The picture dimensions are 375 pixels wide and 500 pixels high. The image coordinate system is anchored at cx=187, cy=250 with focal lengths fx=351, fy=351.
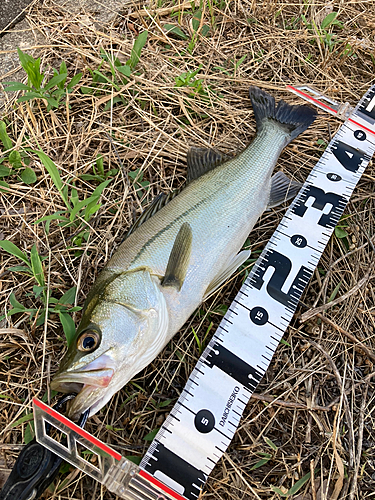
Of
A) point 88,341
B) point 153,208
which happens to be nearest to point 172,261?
point 153,208

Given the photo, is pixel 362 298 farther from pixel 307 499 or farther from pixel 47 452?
pixel 47 452

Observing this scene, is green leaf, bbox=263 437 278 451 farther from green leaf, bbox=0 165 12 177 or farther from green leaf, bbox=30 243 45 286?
green leaf, bbox=0 165 12 177

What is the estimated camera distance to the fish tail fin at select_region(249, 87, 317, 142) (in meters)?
3.31

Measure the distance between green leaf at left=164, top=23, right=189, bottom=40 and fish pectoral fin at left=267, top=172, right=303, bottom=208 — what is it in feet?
6.68

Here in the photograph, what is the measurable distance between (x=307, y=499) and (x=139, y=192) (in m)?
2.59

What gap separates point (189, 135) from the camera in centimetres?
341

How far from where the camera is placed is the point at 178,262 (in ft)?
7.79

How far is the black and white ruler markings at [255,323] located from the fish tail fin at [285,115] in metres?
0.35

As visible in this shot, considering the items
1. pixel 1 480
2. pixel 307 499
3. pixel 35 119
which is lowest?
pixel 307 499

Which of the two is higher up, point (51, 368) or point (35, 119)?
point (35, 119)

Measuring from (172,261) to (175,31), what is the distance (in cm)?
292

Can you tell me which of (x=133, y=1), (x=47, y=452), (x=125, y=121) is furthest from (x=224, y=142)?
(x=47, y=452)

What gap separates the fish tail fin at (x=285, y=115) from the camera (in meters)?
3.31

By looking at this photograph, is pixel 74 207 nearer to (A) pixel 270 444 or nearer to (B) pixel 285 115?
(B) pixel 285 115
